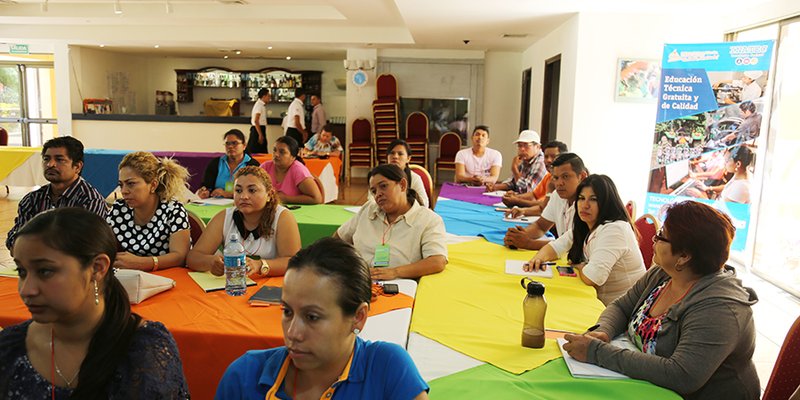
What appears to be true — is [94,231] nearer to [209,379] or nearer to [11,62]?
[209,379]

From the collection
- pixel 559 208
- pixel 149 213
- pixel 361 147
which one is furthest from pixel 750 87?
pixel 361 147

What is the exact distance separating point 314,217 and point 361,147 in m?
7.42

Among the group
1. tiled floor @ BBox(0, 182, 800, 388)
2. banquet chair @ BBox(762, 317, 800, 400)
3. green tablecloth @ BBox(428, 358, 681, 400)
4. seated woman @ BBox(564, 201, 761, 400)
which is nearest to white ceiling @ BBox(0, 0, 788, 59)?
tiled floor @ BBox(0, 182, 800, 388)

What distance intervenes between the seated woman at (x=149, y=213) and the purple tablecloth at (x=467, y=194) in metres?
2.99

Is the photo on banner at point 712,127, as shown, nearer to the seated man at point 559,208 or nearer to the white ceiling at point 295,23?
the white ceiling at point 295,23

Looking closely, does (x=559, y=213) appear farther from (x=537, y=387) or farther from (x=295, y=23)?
(x=295, y=23)

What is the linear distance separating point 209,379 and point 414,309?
0.81m

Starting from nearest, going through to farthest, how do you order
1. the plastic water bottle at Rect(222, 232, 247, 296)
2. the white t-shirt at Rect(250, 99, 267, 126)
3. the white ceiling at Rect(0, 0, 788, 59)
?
the plastic water bottle at Rect(222, 232, 247, 296), the white ceiling at Rect(0, 0, 788, 59), the white t-shirt at Rect(250, 99, 267, 126)

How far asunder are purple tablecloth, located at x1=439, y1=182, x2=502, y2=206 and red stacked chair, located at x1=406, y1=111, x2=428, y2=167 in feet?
16.5

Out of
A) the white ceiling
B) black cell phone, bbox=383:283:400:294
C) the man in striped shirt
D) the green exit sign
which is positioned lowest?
black cell phone, bbox=383:283:400:294

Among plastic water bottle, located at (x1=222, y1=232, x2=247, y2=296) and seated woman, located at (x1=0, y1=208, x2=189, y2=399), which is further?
plastic water bottle, located at (x1=222, y1=232, x2=247, y2=296)

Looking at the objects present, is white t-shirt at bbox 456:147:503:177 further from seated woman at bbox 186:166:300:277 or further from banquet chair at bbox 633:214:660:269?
seated woman at bbox 186:166:300:277

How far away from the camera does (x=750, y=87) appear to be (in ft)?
16.9

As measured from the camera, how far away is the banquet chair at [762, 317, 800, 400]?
1.76 metres
